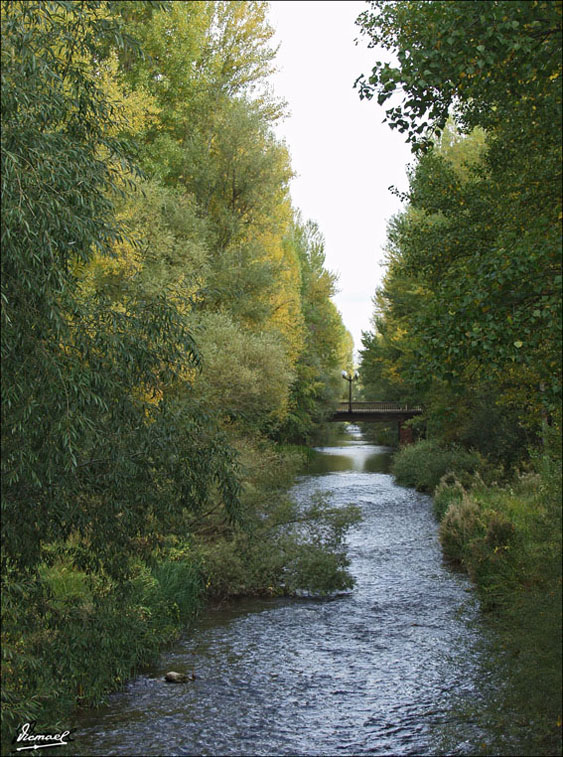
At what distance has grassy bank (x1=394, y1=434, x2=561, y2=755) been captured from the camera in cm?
758

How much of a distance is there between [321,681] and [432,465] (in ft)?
59.2

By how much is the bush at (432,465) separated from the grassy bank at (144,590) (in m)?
8.56

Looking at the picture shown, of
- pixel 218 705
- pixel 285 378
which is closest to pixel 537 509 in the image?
pixel 218 705

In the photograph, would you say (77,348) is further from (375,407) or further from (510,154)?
(375,407)

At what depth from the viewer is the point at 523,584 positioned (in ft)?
36.0

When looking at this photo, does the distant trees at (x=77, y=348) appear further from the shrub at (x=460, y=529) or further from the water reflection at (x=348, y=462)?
the water reflection at (x=348, y=462)

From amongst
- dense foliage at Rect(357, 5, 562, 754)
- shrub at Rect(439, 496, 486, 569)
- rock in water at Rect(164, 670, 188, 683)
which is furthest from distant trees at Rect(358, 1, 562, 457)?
shrub at Rect(439, 496, 486, 569)

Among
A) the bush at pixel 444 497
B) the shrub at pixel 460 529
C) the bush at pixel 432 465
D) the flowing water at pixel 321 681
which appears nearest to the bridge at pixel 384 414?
the bush at pixel 432 465

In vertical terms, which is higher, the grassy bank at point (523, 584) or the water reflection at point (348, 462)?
the grassy bank at point (523, 584)

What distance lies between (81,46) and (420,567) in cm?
1274

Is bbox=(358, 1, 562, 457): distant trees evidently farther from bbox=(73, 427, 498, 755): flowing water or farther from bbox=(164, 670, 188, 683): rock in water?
bbox=(164, 670, 188, 683): rock in water

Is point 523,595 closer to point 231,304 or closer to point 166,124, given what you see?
point 231,304

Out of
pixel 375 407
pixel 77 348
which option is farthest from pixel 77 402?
pixel 375 407

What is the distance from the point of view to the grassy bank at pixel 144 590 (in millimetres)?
8344
